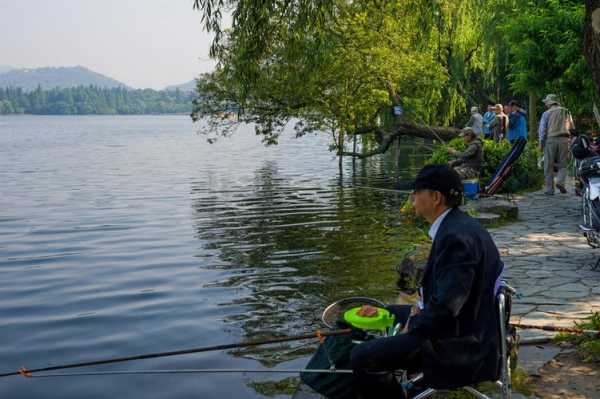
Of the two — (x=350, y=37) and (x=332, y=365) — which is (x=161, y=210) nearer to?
(x=350, y=37)

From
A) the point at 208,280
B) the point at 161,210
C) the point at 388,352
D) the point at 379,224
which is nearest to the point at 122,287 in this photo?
the point at 208,280

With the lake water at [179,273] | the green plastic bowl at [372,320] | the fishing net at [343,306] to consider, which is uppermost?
the green plastic bowl at [372,320]

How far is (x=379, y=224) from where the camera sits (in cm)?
1539

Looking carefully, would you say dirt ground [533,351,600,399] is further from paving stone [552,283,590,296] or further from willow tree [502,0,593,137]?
willow tree [502,0,593,137]

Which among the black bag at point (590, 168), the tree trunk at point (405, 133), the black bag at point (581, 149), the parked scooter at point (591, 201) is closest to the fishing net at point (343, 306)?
the parked scooter at point (591, 201)

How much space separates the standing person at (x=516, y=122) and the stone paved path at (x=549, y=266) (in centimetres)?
320

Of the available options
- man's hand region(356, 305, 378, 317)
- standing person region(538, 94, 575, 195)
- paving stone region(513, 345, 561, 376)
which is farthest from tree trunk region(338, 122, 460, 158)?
man's hand region(356, 305, 378, 317)

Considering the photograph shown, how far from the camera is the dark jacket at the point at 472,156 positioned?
1404cm

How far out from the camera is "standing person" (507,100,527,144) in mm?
16203

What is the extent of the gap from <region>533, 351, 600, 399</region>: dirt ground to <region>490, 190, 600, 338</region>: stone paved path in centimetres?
62

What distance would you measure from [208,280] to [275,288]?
146 centimetres

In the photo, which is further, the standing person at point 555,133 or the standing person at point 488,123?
the standing person at point 488,123

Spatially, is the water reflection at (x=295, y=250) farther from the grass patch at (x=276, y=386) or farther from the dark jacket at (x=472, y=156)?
the dark jacket at (x=472, y=156)

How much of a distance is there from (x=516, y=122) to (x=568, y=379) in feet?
41.3
